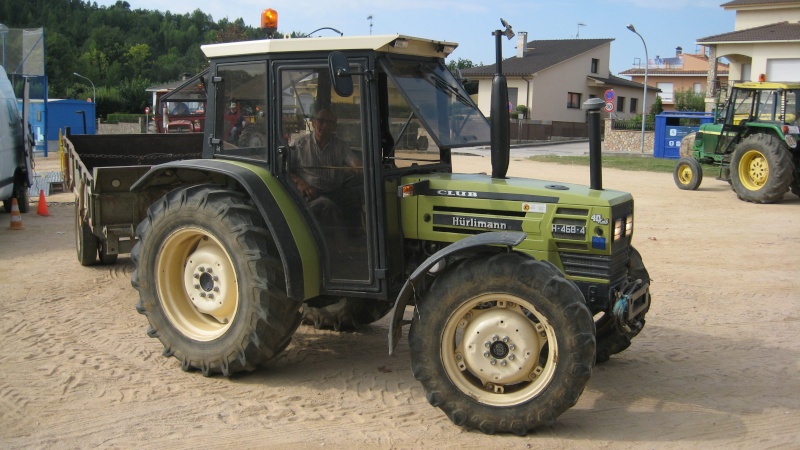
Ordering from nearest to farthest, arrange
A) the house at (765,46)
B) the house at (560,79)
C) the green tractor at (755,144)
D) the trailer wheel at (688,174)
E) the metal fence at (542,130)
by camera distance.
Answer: the green tractor at (755,144) < the trailer wheel at (688,174) < the house at (765,46) < the metal fence at (542,130) < the house at (560,79)

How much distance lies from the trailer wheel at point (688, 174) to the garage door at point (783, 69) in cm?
2133

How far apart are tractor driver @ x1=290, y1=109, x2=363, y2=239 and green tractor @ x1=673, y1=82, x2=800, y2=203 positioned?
13.0m

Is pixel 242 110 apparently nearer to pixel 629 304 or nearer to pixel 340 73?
pixel 340 73

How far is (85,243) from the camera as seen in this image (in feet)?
31.1

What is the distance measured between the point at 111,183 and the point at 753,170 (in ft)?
43.1

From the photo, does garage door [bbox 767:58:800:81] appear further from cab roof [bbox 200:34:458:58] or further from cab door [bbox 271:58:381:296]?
cab door [bbox 271:58:381:296]

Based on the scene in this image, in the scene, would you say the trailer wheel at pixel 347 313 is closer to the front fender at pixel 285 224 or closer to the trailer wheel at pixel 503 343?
the front fender at pixel 285 224

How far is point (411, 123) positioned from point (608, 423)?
2.27m

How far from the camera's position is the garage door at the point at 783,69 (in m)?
36.2

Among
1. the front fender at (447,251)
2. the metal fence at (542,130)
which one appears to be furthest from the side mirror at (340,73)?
the metal fence at (542,130)

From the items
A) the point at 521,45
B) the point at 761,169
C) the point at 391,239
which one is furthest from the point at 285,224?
the point at 521,45

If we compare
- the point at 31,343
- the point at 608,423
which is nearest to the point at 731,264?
the point at 608,423

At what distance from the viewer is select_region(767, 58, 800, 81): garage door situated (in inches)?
1423

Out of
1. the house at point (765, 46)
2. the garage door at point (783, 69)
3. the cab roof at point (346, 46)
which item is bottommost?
the cab roof at point (346, 46)
